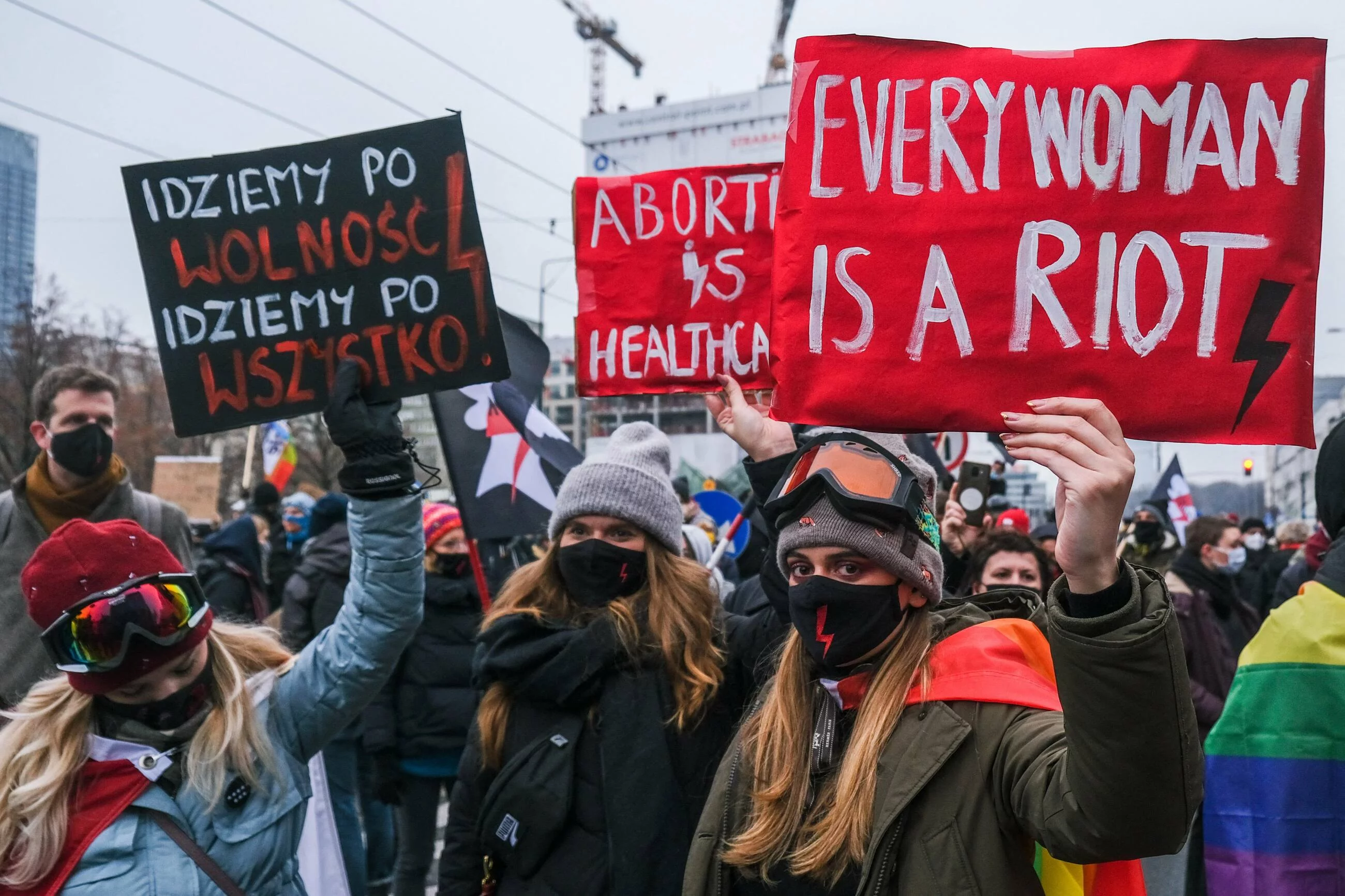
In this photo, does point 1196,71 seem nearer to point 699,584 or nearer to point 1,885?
point 699,584

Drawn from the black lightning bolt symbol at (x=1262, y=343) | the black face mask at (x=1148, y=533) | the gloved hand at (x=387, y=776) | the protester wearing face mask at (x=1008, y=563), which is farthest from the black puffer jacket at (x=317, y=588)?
the black face mask at (x=1148, y=533)

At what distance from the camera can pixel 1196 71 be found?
7.04 ft

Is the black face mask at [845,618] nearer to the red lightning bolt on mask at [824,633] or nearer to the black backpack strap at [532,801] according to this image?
the red lightning bolt on mask at [824,633]

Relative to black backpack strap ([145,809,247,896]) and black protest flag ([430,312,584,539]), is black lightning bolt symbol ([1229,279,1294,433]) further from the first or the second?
black protest flag ([430,312,584,539])

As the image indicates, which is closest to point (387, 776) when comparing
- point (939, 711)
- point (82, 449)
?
point (82, 449)

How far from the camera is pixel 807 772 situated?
2250mm

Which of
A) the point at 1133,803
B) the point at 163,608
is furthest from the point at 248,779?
the point at 1133,803

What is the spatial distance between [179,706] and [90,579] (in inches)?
13.8

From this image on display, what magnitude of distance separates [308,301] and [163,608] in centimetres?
85

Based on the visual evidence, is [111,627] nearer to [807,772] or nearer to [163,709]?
[163,709]

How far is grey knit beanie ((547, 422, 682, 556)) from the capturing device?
11.0 feet

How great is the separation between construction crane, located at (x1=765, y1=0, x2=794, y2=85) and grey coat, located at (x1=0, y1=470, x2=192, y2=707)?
85.9 metres

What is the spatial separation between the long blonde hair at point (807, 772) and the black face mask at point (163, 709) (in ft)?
4.18

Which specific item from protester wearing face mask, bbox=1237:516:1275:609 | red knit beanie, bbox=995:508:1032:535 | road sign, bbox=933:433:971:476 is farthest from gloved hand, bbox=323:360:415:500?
protester wearing face mask, bbox=1237:516:1275:609
